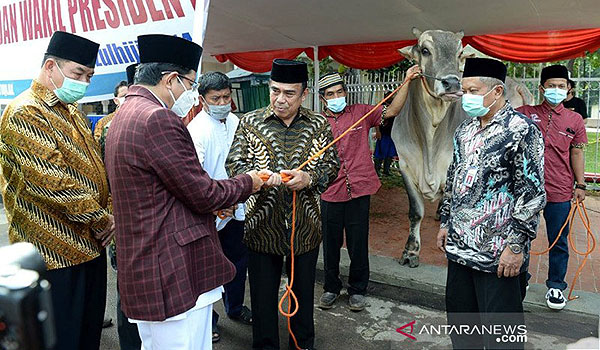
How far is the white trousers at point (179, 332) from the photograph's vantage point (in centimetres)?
197

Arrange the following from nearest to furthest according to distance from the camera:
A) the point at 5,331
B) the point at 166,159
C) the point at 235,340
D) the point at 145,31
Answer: the point at 5,331 → the point at 166,159 → the point at 235,340 → the point at 145,31

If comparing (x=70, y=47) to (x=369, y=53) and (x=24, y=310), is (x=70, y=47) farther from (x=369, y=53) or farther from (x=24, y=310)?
(x=369, y=53)

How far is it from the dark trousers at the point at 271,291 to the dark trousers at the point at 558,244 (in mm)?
2070

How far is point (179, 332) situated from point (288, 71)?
4.91ft

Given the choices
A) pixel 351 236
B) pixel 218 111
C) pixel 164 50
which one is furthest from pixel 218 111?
pixel 351 236

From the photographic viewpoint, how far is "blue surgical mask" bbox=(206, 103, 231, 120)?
3.31m

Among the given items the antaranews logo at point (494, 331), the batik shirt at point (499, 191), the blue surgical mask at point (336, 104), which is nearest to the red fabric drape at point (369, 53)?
the blue surgical mask at point (336, 104)

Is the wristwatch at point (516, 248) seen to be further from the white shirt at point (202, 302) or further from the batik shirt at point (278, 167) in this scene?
the white shirt at point (202, 302)

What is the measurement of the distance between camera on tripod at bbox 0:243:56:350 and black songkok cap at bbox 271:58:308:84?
1.93 metres

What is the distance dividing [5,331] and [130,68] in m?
2.91

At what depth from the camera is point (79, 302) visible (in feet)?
8.06

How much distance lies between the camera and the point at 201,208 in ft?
6.40

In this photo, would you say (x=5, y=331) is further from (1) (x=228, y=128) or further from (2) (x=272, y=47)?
(2) (x=272, y=47)

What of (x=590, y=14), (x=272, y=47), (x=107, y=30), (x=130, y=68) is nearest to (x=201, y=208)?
(x=130, y=68)
